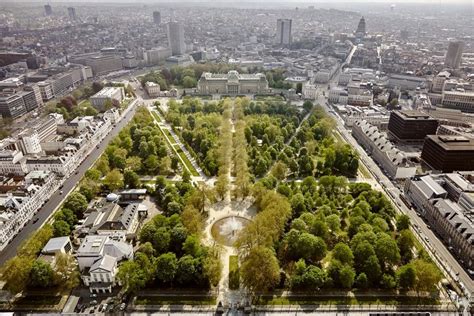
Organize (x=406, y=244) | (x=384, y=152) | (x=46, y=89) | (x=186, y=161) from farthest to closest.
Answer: (x=46, y=89), (x=186, y=161), (x=384, y=152), (x=406, y=244)

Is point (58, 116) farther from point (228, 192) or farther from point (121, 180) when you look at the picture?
point (228, 192)

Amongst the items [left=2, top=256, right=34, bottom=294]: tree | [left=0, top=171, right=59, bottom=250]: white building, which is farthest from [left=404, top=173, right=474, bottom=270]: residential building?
[left=0, top=171, right=59, bottom=250]: white building

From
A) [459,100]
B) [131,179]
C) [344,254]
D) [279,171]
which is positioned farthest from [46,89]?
[459,100]

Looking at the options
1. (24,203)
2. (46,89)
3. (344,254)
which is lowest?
(344,254)

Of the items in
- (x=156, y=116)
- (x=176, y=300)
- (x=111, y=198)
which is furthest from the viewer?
(x=156, y=116)

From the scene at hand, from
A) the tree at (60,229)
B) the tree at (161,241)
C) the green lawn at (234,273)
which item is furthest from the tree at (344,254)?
the tree at (60,229)

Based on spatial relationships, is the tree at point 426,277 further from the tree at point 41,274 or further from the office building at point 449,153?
the tree at point 41,274

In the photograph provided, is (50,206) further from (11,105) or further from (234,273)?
(11,105)

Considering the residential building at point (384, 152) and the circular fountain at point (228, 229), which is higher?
the residential building at point (384, 152)
